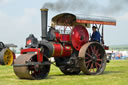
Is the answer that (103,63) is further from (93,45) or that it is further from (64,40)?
(64,40)

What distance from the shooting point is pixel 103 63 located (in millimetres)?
12086

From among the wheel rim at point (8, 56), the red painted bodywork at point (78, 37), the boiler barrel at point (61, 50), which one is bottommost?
the wheel rim at point (8, 56)

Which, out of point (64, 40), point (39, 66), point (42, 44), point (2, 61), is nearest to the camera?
point (39, 66)

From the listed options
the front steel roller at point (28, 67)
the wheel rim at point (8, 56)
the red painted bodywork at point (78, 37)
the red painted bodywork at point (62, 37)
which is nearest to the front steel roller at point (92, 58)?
the red painted bodywork at point (78, 37)

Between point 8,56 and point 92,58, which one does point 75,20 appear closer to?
point 92,58

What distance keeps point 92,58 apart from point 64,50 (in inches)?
47.4

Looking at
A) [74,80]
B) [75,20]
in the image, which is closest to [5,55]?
[75,20]

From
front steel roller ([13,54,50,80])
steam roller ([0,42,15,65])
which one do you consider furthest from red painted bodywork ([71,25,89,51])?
steam roller ([0,42,15,65])

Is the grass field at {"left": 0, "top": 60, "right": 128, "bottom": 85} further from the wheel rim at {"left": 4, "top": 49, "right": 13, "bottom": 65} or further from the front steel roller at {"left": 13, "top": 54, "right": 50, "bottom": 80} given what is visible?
the wheel rim at {"left": 4, "top": 49, "right": 13, "bottom": 65}

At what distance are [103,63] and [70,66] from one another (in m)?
1.40

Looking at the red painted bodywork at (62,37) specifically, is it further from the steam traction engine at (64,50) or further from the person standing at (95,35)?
the person standing at (95,35)

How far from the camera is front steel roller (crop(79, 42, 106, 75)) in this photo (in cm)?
1108

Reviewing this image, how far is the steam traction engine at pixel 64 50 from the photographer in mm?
9953

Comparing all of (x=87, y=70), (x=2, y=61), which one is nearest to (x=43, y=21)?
(x=87, y=70)
